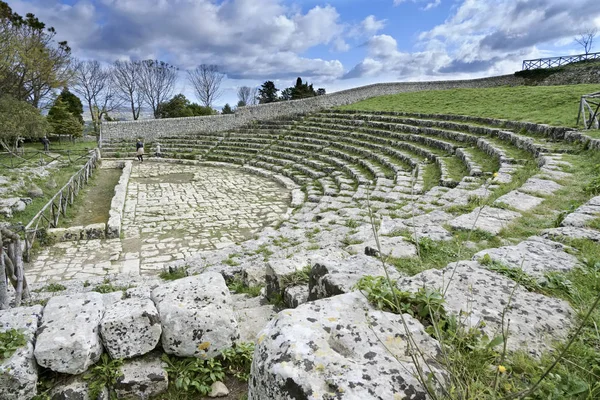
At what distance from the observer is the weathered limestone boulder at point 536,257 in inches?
103

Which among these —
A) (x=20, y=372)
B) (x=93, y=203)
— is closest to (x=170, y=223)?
A: (x=93, y=203)

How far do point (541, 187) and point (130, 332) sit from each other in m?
6.33

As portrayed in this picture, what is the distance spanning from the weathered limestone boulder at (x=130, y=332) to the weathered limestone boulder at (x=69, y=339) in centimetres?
8

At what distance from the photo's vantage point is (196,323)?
2436mm

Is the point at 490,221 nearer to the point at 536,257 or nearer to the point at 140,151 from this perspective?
the point at 536,257

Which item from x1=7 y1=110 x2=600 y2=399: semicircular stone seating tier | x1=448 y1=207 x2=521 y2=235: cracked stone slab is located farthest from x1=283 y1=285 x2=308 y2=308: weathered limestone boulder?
x1=448 y1=207 x2=521 y2=235: cracked stone slab

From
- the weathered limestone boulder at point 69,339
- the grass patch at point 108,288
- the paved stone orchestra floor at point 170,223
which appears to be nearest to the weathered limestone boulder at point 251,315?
the weathered limestone boulder at point 69,339

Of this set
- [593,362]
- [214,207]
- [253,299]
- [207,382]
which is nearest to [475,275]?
[593,362]

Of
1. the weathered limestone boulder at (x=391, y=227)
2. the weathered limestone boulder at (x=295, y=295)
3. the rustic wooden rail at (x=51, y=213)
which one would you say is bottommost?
the rustic wooden rail at (x=51, y=213)

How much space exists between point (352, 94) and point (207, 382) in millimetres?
28461

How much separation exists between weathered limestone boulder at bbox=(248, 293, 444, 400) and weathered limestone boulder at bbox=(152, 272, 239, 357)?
0.91m

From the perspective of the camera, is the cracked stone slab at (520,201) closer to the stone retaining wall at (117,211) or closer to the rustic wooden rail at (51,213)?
the stone retaining wall at (117,211)

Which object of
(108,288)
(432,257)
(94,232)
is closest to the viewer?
(432,257)

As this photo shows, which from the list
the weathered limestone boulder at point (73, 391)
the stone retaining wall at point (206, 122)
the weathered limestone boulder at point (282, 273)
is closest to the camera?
the weathered limestone boulder at point (73, 391)
